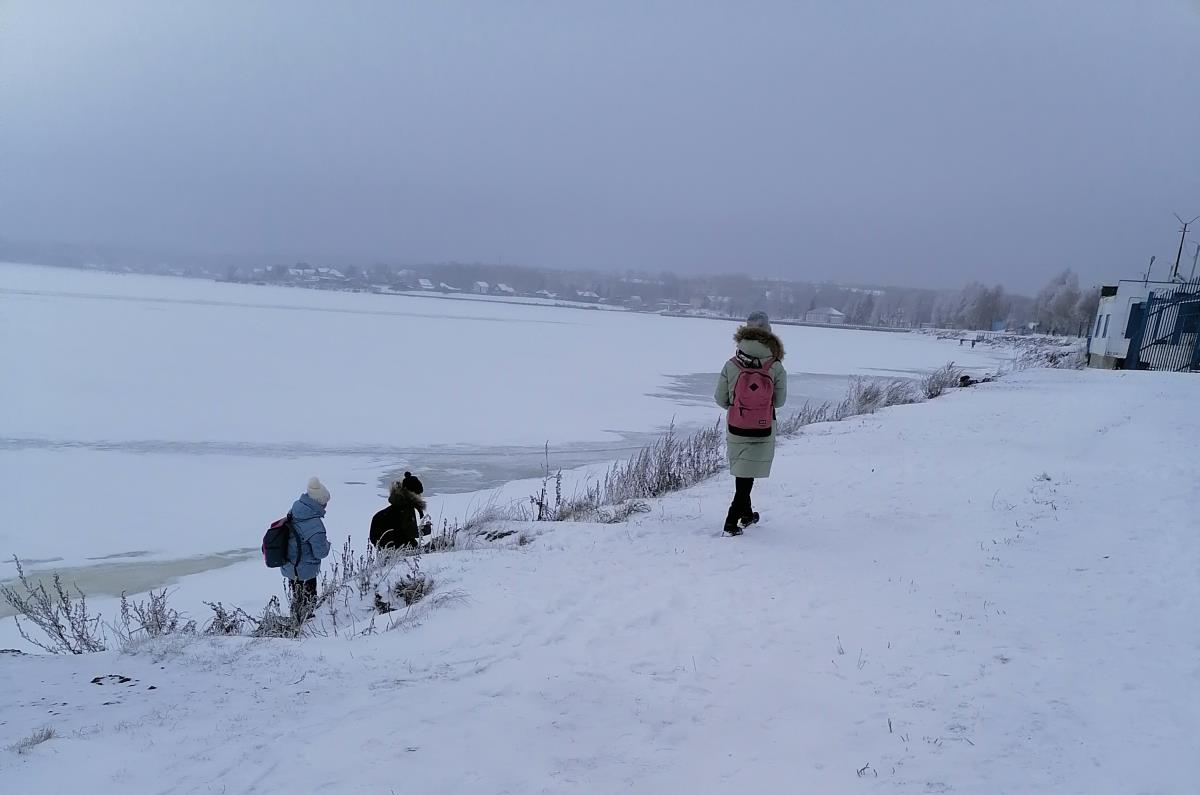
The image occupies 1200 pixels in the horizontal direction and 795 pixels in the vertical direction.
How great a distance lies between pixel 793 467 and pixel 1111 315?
28585mm

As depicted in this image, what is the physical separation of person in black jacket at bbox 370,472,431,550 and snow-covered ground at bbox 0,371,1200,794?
0.96 m

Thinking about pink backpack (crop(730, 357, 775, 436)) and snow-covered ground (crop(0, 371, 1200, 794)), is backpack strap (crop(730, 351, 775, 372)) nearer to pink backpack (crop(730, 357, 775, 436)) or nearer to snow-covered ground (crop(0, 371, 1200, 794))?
pink backpack (crop(730, 357, 775, 436))

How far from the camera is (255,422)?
15.9 meters

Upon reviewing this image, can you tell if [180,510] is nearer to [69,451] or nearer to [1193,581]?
[69,451]

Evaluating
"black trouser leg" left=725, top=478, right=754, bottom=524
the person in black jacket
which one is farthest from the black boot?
the person in black jacket

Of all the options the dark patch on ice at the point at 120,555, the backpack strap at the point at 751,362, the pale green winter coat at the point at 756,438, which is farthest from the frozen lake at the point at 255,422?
the backpack strap at the point at 751,362

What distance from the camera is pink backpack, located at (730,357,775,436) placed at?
6.23 m

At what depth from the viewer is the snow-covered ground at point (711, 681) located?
9.82 feet

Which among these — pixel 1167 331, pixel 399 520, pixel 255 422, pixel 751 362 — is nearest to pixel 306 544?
pixel 399 520

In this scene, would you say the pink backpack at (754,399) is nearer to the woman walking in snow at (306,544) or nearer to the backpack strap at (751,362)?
the backpack strap at (751,362)

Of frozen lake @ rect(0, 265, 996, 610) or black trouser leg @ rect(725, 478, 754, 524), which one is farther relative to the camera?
frozen lake @ rect(0, 265, 996, 610)

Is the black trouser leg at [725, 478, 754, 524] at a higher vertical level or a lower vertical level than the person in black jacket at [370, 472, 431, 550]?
higher

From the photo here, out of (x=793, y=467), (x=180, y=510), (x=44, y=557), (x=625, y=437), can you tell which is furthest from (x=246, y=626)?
(x=625, y=437)

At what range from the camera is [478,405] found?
1983cm
